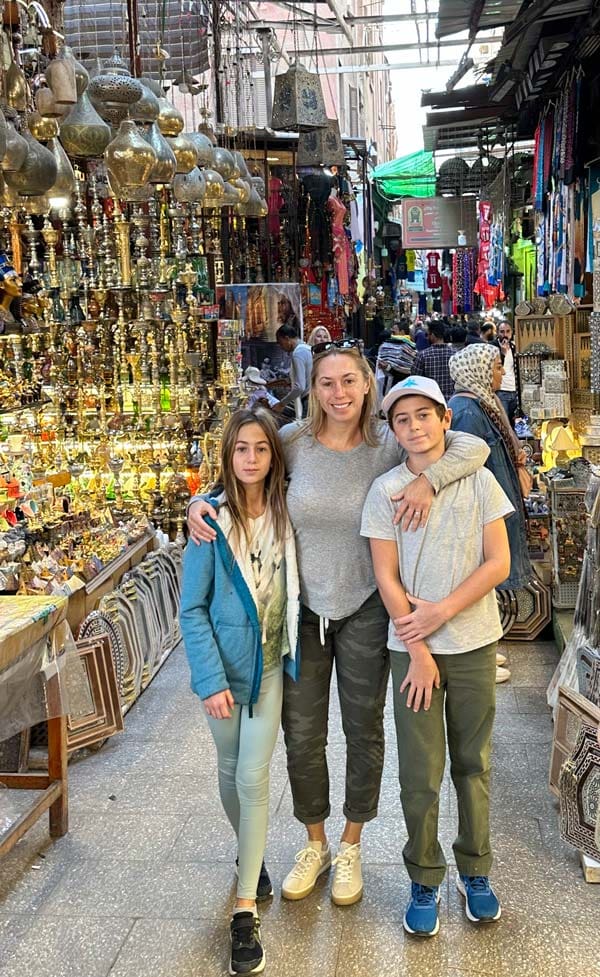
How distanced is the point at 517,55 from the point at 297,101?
125 inches

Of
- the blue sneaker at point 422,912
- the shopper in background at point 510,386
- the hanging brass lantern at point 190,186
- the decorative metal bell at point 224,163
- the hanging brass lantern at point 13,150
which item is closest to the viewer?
the blue sneaker at point 422,912

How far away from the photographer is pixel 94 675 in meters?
3.76

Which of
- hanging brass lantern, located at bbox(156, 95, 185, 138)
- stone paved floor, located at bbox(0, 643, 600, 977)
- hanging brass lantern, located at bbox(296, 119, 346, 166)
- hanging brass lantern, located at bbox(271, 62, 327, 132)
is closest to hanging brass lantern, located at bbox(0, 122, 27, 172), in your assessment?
hanging brass lantern, located at bbox(156, 95, 185, 138)

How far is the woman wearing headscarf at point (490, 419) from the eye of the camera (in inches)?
159

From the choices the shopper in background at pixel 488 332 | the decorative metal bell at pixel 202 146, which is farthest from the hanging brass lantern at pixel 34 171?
the shopper in background at pixel 488 332

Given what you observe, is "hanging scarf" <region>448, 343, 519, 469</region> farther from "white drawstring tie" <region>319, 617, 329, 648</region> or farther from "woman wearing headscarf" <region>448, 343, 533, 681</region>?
"white drawstring tie" <region>319, 617, 329, 648</region>

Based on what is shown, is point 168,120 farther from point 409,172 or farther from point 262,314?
point 409,172

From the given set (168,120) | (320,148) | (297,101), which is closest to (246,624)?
(168,120)

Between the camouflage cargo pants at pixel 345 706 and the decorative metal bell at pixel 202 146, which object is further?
the decorative metal bell at pixel 202 146

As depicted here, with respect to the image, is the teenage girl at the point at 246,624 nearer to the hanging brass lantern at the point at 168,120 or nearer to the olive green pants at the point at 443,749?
the olive green pants at the point at 443,749

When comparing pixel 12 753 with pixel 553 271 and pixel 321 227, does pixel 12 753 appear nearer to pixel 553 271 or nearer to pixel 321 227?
pixel 553 271

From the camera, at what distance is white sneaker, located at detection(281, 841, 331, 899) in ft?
9.13

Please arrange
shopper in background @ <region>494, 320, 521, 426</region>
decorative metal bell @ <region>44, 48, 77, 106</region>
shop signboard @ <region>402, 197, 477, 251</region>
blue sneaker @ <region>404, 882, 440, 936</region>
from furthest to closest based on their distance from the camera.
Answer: shop signboard @ <region>402, 197, 477, 251</region>, shopper in background @ <region>494, 320, 521, 426</region>, decorative metal bell @ <region>44, 48, 77, 106</region>, blue sneaker @ <region>404, 882, 440, 936</region>

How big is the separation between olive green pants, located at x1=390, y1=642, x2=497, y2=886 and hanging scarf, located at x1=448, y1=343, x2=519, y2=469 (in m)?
1.72
